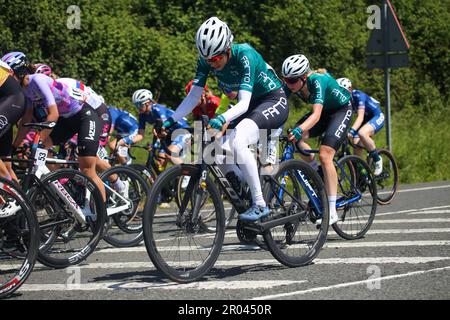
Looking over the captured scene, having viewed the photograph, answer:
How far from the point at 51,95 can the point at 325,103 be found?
3.31 meters

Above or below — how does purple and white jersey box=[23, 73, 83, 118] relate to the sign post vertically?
below

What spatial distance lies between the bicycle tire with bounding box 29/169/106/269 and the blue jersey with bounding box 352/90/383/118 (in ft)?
21.7

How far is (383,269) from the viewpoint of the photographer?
763 cm

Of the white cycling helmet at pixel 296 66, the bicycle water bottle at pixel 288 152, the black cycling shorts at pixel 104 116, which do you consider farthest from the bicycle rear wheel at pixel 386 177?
the black cycling shorts at pixel 104 116

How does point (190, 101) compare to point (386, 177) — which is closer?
point (190, 101)

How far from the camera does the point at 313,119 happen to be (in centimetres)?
929

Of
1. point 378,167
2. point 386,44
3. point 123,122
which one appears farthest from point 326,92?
point 386,44

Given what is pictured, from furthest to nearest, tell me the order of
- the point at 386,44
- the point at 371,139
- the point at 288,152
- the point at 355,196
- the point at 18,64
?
the point at 386,44
the point at 371,139
the point at 355,196
the point at 288,152
the point at 18,64

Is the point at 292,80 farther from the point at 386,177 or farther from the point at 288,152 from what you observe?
the point at 386,177

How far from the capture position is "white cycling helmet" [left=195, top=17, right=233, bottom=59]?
7477 mm

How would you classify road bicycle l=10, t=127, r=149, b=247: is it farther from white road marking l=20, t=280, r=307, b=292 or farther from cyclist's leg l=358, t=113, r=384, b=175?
cyclist's leg l=358, t=113, r=384, b=175

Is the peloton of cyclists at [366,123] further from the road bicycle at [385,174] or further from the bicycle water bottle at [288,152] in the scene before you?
the bicycle water bottle at [288,152]

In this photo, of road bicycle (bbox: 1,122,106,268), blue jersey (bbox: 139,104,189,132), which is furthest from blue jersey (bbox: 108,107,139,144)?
road bicycle (bbox: 1,122,106,268)
